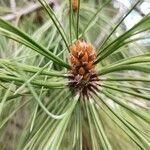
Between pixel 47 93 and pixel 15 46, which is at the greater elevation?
pixel 15 46

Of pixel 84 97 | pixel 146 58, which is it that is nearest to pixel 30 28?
pixel 84 97

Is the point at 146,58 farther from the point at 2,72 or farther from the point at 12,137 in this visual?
the point at 12,137

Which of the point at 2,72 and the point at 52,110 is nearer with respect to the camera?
the point at 2,72

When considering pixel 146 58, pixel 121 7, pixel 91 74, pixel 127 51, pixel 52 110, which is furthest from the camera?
pixel 121 7

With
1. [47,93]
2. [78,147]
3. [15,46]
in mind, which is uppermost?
[15,46]

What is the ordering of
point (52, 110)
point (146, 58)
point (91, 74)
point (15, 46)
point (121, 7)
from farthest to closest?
point (121, 7)
point (15, 46)
point (52, 110)
point (91, 74)
point (146, 58)

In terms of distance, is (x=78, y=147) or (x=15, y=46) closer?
(x=78, y=147)

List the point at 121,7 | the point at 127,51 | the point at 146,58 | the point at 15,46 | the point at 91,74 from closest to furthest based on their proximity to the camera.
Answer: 1. the point at 146,58
2. the point at 91,74
3. the point at 15,46
4. the point at 127,51
5. the point at 121,7

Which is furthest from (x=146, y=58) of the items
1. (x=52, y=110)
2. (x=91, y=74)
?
(x=52, y=110)

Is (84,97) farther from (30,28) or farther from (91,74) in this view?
(30,28)
